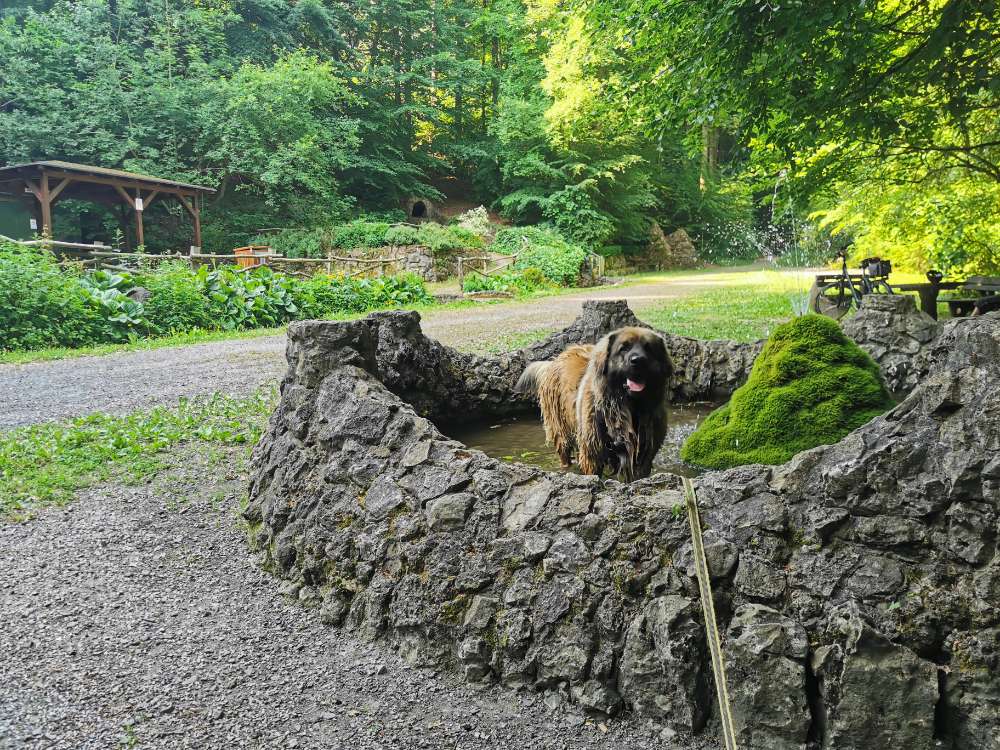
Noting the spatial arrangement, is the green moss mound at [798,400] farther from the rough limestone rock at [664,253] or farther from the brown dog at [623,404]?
the rough limestone rock at [664,253]

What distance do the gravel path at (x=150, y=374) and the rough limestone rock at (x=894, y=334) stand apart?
6.66m

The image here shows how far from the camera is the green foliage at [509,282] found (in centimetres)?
2317

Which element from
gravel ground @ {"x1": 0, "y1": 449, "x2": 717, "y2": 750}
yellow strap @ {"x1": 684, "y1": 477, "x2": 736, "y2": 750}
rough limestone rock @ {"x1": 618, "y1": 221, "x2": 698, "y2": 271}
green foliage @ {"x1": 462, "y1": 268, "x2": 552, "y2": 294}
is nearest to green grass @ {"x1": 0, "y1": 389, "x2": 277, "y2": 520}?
gravel ground @ {"x1": 0, "y1": 449, "x2": 717, "y2": 750}

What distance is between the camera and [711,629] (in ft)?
7.38

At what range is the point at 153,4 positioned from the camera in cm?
3192

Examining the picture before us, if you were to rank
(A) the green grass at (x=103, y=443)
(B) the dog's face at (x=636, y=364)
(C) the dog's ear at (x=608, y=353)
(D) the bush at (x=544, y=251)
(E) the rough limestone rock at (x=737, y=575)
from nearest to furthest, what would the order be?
(E) the rough limestone rock at (x=737, y=575) → (B) the dog's face at (x=636, y=364) → (C) the dog's ear at (x=608, y=353) → (A) the green grass at (x=103, y=443) → (D) the bush at (x=544, y=251)

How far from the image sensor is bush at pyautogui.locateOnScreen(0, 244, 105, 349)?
1263 cm

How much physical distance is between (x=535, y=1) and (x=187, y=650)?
131ft

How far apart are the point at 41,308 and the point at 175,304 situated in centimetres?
241

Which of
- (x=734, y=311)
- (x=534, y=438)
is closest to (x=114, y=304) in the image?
(x=534, y=438)

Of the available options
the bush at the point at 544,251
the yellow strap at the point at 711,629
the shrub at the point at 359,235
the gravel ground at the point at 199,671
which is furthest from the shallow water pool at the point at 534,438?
the shrub at the point at 359,235

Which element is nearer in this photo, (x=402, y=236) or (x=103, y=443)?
(x=103, y=443)

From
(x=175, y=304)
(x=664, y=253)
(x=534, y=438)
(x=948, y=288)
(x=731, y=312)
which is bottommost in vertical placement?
(x=534, y=438)

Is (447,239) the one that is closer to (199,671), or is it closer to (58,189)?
(58,189)
